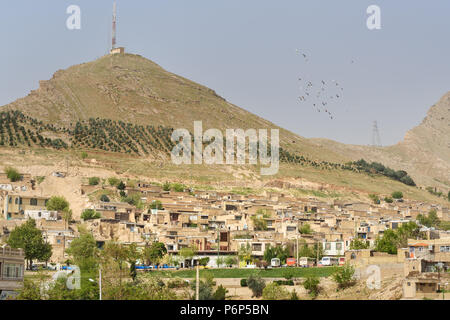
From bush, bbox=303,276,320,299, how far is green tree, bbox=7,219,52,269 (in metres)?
18.5

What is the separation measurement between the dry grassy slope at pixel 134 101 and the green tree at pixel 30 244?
79.8m

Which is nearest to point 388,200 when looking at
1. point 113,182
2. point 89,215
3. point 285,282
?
point 113,182

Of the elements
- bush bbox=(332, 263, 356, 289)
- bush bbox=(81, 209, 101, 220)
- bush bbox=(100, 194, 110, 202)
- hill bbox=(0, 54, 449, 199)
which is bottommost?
bush bbox=(332, 263, 356, 289)

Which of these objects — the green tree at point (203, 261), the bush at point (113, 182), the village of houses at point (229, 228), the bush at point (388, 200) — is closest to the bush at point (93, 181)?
the bush at point (113, 182)

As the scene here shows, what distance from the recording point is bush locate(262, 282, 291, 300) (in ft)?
146

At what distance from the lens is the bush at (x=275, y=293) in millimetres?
44375

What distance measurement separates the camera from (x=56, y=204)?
75438mm

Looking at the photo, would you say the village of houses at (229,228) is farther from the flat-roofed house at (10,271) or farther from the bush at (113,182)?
the bush at (113,182)

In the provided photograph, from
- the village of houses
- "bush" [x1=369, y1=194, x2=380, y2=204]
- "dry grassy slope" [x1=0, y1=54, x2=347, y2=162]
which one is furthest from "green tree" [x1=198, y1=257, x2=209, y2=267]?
"dry grassy slope" [x1=0, y1=54, x2=347, y2=162]

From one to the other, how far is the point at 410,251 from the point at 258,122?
4628 inches

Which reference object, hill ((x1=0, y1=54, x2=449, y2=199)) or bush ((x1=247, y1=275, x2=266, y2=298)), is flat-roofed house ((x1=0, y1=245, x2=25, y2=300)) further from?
hill ((x1=0, y1=54, x2=449, y2=199))

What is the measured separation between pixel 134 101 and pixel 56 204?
279 feet

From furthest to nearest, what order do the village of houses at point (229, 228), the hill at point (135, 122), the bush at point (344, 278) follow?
the hill at point (135, 122) < the village of houses at point (229, 228) < the bush at point (344, 278)
